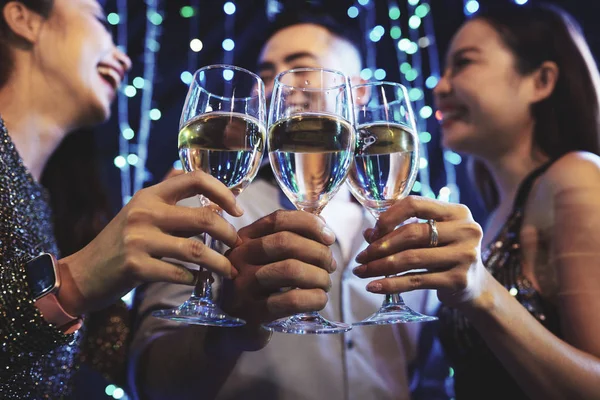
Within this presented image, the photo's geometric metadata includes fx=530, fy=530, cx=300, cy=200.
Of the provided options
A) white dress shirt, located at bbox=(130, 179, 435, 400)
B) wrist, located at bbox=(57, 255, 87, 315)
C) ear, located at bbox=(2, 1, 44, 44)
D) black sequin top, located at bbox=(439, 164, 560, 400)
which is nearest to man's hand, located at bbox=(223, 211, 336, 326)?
wrist, located at bbox=(57, 255, 87, 315)

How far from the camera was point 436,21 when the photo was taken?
3365 millimetres

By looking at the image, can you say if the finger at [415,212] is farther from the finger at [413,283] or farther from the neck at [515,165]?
the neck at [515,165]

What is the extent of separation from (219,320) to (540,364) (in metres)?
0.60

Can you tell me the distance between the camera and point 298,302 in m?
0.76

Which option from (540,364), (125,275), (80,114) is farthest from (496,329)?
(80,114)

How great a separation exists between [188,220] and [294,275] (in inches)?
6.7

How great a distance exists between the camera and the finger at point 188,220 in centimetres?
71

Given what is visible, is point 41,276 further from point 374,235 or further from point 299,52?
point 299,52

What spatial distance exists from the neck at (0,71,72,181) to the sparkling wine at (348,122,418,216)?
0.98 metres

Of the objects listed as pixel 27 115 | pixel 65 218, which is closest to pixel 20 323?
pixel 27 115

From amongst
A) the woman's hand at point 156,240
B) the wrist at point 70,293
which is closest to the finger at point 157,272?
the woman's hand at point 156,240

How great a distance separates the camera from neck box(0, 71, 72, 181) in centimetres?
142

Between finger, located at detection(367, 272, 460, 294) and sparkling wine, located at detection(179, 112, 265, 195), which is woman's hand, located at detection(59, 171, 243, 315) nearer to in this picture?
sparkling wine, located at detection(179, 112, 265, 195)

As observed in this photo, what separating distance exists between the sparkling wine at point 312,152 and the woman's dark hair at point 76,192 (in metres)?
1.06
